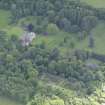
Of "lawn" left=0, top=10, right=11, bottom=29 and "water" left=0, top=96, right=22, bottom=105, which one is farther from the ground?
"lawn" left=0, top=10, right=11, bottom=29

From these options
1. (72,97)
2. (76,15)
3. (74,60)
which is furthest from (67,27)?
(72,97)

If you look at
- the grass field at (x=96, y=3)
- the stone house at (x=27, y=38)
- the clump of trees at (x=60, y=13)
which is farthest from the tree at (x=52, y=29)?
the grass field at (x=96, y=3)

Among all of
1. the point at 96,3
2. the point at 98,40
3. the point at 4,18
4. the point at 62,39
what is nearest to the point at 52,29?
the point at 62,39

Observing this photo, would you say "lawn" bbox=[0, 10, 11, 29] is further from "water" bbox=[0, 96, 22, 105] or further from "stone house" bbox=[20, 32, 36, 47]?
"water" bbox=[0, 96, 22, 105]

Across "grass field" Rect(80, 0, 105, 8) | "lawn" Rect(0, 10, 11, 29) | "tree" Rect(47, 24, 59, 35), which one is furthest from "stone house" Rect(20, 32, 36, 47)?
"grass field" Rect(80, 0, 105, 8)

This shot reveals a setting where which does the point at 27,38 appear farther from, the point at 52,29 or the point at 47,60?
the point at 47,60

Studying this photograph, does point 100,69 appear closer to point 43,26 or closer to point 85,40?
point 85,40

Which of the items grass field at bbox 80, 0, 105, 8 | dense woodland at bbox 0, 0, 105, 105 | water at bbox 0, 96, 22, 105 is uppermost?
grass field at bbox 80, 0, 105, 8

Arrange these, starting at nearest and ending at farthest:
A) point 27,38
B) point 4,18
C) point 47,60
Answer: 1. point 47,60
2. point 27,38
3. point 4,18

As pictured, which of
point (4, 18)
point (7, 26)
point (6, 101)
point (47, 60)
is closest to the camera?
point (6, 101)
